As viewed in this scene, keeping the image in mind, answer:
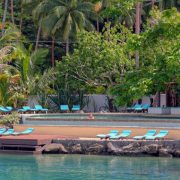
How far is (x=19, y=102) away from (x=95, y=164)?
1809 centimetres

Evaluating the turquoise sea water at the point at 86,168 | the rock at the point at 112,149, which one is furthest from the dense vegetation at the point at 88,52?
the turquoise sea water at the point at 86,168

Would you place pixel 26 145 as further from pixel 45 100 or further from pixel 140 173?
pixel 45 100

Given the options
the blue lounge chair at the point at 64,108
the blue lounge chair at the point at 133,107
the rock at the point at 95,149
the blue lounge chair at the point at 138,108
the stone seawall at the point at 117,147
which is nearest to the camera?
the stone seawall at the point at 117,147

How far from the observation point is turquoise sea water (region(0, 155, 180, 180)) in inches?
1115

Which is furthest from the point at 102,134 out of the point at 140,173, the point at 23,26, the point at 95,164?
the point at 23,26

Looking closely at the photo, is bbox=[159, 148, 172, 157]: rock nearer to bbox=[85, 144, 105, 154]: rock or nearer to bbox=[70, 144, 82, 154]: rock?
bbox=[85, 144, 105, 154]: rock

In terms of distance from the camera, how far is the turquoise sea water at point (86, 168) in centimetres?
2831

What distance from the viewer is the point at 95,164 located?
103 feet

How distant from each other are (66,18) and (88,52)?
7.18 metres

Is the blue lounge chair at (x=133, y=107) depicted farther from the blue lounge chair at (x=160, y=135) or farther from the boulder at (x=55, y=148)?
the boulder at (x=55, y=148)

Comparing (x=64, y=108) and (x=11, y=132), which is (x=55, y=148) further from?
(x=64, y=108)

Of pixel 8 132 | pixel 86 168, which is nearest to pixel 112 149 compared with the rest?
pixel 86 168

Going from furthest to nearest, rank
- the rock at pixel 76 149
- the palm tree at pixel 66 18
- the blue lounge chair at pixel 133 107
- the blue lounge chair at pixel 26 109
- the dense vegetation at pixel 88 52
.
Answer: the palm tree at pixel 66 18 → the blue lounge chair at pixel 133 107 → the blue lounge chair at pixel 26 109 → the dense vegetation at pixel 88 52 → the rock at pixel 76 149

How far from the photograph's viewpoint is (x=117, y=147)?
112 feet
